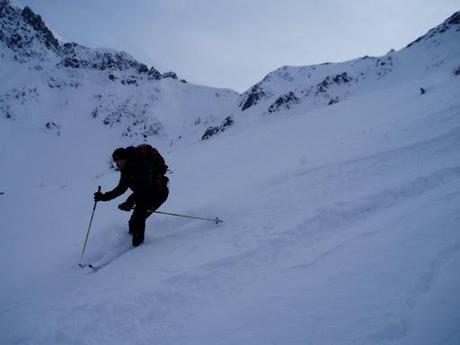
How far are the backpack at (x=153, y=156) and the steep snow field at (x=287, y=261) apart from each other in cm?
118

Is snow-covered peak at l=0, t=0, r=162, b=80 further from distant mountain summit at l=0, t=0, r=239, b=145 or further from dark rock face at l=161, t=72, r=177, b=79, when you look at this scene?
dark rock face at l=161, t=72, r=177, b=79

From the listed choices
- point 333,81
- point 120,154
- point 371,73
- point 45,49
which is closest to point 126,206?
point 120,154

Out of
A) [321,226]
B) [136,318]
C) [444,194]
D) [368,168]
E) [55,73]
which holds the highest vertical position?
[55,73]

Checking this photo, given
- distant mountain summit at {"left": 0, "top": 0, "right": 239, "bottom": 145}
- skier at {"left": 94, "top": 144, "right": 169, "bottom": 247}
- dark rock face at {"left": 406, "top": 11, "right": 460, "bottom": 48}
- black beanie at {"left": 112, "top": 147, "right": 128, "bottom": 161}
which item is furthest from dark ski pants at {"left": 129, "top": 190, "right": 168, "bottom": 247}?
distant mountain summit at {"left": 0, "top": 0, "right": 239, "bottom": 145}

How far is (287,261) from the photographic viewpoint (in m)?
3.99

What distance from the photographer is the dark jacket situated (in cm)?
576

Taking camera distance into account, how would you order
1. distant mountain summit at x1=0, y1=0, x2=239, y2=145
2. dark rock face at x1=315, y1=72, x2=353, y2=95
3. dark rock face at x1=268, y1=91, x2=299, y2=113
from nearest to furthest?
dark rock face at x1=315, y1=72, x2=353, y2=95, dark rock face at x1=268, y1=91, x2=299, y2=113, distant mountain summit at x1=0, y1=0, x2=239, y2=145

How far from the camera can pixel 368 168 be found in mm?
6211

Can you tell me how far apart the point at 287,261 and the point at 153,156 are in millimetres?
3101

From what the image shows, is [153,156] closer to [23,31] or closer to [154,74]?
[154,74]

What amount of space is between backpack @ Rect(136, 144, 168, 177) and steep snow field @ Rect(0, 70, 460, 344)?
3.86 ft

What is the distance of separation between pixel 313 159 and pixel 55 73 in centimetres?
8566

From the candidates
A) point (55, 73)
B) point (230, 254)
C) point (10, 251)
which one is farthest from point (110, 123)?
point (230, 254)

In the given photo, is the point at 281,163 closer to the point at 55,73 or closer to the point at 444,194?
the point at 444,194
